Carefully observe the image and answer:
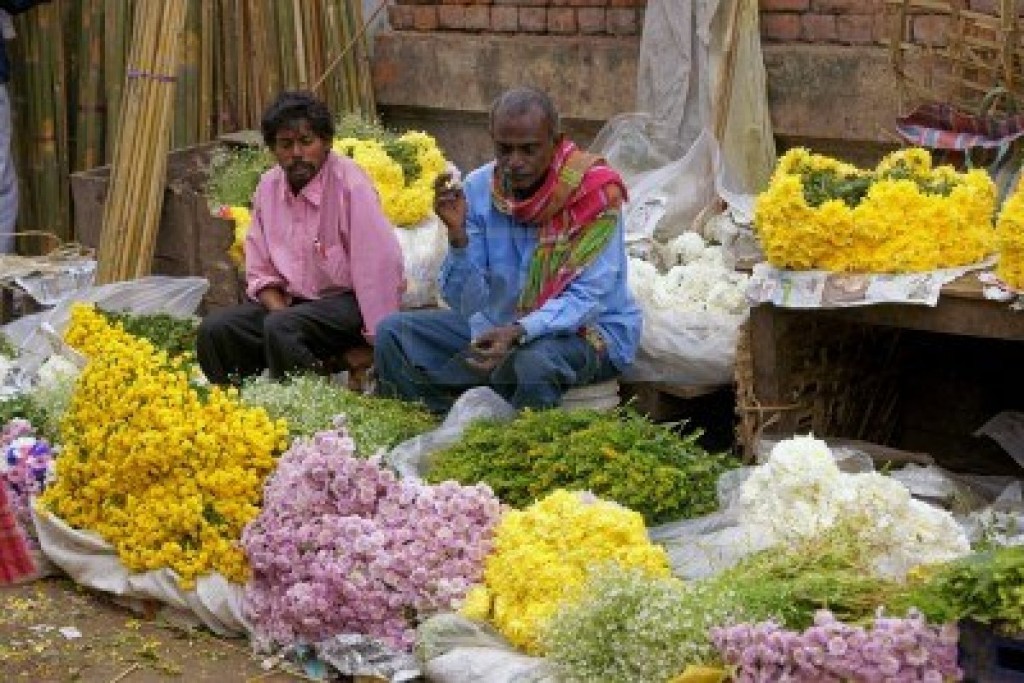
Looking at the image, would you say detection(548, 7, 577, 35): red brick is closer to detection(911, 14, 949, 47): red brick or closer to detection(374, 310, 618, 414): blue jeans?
detection(911, 14, 949, 47): red brick

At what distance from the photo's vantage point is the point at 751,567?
4.57 m

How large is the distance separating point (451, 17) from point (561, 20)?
78cm

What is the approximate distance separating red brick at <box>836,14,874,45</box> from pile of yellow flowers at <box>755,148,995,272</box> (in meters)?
1.65

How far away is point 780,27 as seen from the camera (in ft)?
25.8

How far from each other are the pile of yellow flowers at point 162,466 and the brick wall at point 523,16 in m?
3.32

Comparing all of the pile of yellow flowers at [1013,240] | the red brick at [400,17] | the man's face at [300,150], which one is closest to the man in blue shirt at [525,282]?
the man's face at [300,150]

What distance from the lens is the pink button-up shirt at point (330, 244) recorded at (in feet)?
23.0

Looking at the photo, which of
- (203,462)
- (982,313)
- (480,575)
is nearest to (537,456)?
(480,575)

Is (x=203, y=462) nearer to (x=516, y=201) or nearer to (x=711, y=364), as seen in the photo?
(x=516, y=201)

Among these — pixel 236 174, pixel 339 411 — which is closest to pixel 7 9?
pixel 236 174

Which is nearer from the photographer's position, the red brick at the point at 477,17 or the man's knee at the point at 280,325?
the man's knee at the point at 280,325

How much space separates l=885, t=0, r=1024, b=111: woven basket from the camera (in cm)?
622

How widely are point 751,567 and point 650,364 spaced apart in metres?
→ 2.09

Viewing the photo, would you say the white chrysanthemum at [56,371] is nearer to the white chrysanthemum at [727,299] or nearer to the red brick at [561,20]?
the white chrysanthemum at [727,299]
